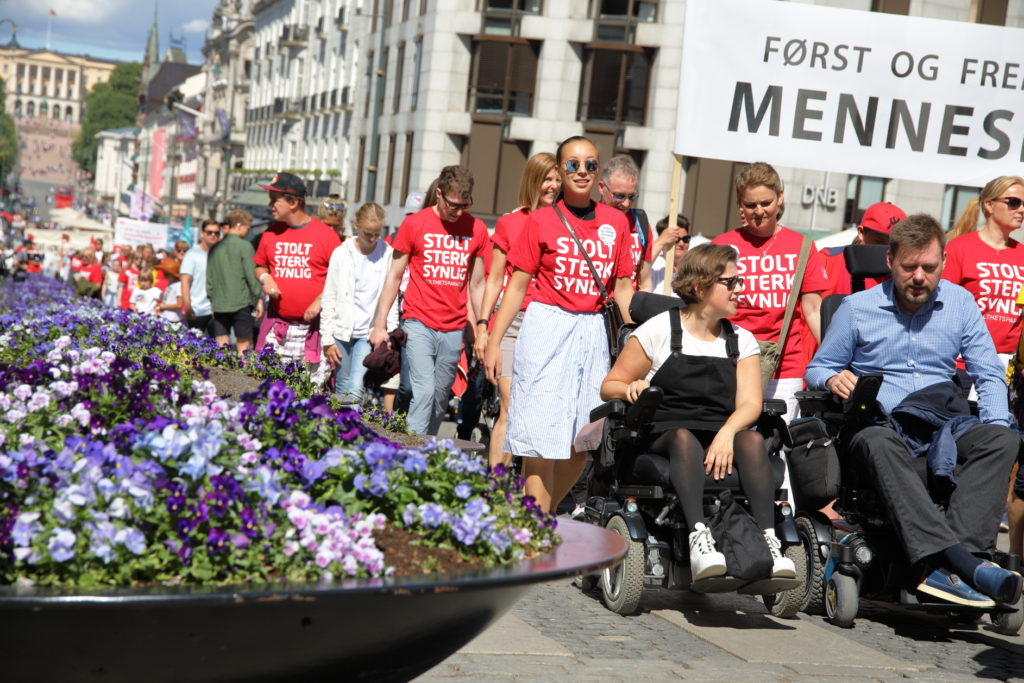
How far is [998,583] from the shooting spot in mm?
6254

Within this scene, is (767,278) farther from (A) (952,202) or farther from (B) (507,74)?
(B) (507,74)

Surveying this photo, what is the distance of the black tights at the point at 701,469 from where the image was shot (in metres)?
6.52

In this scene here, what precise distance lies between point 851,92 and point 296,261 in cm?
444

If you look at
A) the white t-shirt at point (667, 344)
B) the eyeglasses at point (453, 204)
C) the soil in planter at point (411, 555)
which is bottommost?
the soil in planter at point (411, 555)

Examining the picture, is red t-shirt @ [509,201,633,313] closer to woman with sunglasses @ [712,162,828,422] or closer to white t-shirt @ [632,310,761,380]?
woman with sunglasses @ [712,162,828,422]

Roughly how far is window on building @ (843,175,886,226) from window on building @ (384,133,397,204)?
58.7 ft

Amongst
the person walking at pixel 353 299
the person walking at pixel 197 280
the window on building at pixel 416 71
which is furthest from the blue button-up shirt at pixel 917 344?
the window on building at pixel 416 71

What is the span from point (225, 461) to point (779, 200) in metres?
5.02

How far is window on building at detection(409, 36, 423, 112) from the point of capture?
5175 cm

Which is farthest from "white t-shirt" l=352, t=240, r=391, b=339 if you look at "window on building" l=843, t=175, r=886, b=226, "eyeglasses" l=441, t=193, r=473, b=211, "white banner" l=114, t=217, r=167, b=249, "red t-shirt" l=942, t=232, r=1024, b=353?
"window on building" l=843, t=175, r=886, b=226

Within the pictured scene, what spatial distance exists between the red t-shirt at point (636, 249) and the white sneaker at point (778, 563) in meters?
1.90

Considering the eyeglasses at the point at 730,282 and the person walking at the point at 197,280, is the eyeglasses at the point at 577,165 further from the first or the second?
the person walking at the point at 197,280

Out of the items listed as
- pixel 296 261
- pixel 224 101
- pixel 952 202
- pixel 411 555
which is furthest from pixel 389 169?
pixel 411 555

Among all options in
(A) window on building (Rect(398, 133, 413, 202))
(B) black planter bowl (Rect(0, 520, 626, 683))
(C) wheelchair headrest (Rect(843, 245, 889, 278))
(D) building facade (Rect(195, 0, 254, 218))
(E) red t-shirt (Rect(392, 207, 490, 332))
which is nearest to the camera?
(B) black planter bowl (Rect(0, 520, 626, 683))
